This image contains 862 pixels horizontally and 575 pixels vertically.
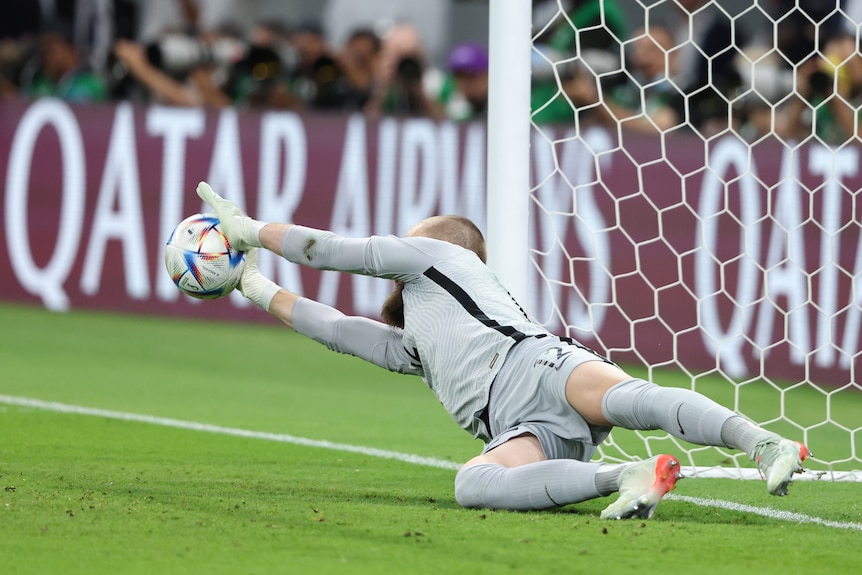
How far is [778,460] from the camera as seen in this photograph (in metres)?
4.09

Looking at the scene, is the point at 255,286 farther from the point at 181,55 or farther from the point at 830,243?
the point at 181,55

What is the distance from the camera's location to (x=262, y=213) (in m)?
10.1

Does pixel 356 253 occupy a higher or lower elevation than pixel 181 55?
lower

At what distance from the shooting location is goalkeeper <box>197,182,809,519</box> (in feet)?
14.0

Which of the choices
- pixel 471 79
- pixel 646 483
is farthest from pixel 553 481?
pixel 471 79

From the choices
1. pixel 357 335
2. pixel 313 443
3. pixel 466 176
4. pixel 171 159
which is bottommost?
pixel 313 443

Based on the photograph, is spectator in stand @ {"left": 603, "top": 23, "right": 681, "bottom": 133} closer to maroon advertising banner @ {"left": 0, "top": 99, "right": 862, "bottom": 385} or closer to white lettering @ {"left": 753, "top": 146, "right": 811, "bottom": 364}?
maroon advertising banner @ {"left": 0, "top": 99, "right": 862, "bottom": 385}

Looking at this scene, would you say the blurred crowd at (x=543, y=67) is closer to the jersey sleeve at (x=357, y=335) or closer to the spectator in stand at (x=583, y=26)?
the spectator in stand at (x=583, y=26)

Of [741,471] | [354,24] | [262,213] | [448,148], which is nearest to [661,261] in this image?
[448,148]

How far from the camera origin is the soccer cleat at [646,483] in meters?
4.16

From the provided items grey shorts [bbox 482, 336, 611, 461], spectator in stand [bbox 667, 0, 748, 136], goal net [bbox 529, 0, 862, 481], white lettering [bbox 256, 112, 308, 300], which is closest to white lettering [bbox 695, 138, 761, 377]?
goal net [bbox 529, 0, 862, 481]

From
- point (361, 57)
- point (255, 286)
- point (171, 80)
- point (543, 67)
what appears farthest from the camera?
point (361, 57)

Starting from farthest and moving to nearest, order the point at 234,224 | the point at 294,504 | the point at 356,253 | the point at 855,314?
the point at 855,314, the point at 234,224, the point at 356,253, the point at 294,504

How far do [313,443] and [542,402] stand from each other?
1.79m
